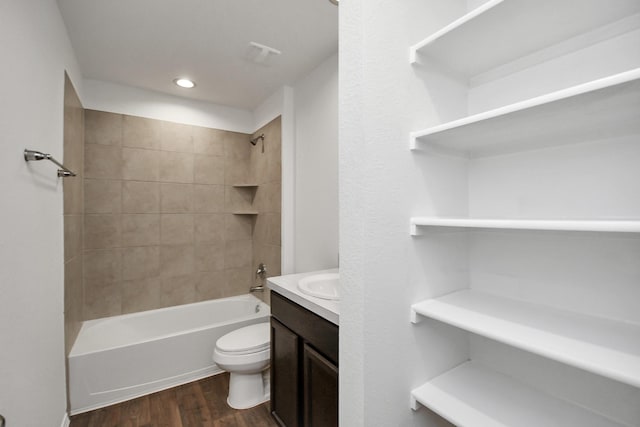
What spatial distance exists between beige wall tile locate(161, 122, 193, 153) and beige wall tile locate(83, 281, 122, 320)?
4.63 ft

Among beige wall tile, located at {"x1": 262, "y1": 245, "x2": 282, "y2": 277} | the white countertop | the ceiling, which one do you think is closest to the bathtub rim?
beige wall tile, located at {"x1": 262, "y1": 245, "x2": 282, "y2": 277}

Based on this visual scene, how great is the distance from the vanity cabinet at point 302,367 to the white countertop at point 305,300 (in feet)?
0.10

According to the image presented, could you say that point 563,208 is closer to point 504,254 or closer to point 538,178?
point 538,178

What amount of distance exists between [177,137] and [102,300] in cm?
169

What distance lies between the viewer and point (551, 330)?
78 cm

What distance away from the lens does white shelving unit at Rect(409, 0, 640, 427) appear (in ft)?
2.37

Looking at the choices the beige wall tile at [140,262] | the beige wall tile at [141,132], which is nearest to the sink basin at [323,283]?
the beige wall tile at [140,262]

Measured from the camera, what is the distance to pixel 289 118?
8.57ft

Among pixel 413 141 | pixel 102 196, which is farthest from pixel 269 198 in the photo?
pixel 413 141

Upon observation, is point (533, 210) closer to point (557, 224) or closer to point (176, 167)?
point (557, 224)

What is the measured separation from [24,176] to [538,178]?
2.01 meters

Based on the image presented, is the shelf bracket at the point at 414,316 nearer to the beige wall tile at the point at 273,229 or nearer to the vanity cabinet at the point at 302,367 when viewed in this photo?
the vanity cabinet at the point at 302,367

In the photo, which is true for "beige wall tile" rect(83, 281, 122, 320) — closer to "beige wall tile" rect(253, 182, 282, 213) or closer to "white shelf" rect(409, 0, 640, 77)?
"beige wall tile" rect(253, 182, 282, 213)

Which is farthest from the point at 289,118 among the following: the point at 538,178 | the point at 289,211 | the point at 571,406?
the point at 571,406
